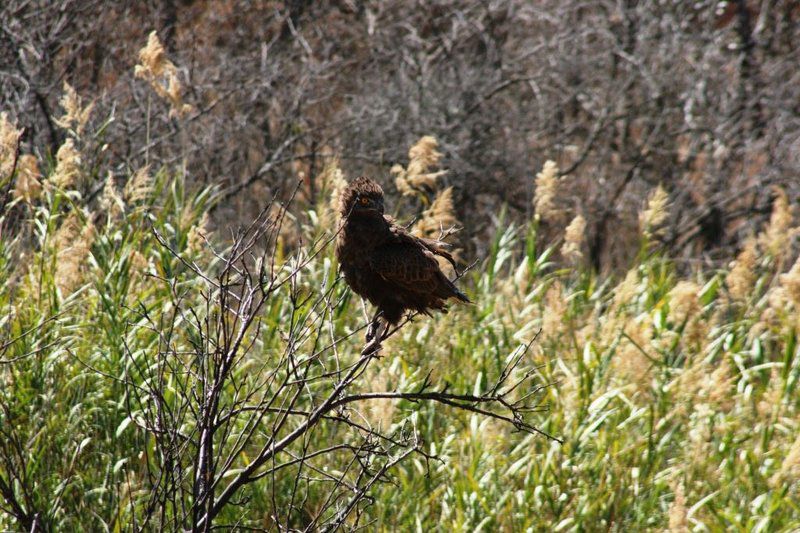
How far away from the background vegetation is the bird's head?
34 centimetres

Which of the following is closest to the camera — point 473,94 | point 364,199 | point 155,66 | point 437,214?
point 364,199

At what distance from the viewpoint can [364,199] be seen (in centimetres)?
365

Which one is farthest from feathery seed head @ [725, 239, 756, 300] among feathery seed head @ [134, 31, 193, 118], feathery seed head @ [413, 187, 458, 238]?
feathery seed head @ [134, 31, 193, 118]

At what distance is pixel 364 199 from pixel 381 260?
0.23m

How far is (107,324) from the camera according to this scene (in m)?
5.24

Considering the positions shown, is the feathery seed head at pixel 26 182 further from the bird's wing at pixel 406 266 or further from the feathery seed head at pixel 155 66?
the bird's wing at pixel 406 266

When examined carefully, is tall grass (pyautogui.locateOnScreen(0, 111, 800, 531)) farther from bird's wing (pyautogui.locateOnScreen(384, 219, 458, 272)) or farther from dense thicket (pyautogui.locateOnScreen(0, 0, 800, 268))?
dense thicket (pyautogui.locateOnScreen(0, 0, 800, 268))

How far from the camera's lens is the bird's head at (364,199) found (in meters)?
3.65

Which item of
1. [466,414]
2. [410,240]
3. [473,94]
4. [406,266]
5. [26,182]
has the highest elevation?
[473,94]

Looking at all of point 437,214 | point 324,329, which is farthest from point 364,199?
point 324,329

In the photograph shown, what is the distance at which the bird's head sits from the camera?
3650mm

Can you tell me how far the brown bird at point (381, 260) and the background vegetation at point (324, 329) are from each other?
0.28 metres

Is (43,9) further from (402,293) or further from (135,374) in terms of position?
(402,293)

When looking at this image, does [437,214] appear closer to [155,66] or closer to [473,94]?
[155,66]
